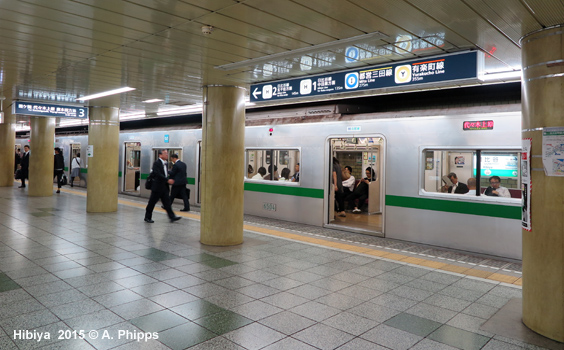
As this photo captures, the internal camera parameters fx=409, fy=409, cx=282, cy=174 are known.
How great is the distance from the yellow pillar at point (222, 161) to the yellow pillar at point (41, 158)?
9219 mm

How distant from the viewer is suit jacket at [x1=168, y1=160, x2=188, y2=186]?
10.5m

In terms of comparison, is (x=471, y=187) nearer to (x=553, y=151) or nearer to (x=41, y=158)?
(x=553, y=151)

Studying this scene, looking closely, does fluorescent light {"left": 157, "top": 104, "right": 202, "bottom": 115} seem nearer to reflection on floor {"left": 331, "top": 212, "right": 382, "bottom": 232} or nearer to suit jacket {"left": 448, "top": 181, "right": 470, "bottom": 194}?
reflection on floor {"left": 331, "top": 212, "right": 382, "bottom": 232}

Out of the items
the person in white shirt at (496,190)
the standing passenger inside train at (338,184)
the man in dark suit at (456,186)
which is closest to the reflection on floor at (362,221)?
the standing passenger inside train at (338,184)

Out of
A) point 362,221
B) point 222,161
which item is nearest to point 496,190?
point 362,221

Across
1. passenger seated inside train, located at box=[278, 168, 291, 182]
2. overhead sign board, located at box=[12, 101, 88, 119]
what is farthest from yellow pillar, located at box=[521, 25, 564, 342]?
overhead sign board, located at box=[12, 101, 88, 119]

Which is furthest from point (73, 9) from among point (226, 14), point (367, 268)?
point (367, 268)

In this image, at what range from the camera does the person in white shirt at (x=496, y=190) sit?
6524mm

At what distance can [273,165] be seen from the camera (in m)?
10.2

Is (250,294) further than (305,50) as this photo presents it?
No

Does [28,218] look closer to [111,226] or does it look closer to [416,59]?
[111,226]

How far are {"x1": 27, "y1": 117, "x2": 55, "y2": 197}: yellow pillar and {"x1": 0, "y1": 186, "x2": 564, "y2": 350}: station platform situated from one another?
6562 millimetres

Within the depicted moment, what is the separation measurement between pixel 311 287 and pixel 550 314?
2.39 metres

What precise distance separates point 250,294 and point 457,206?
4150 millimetres
